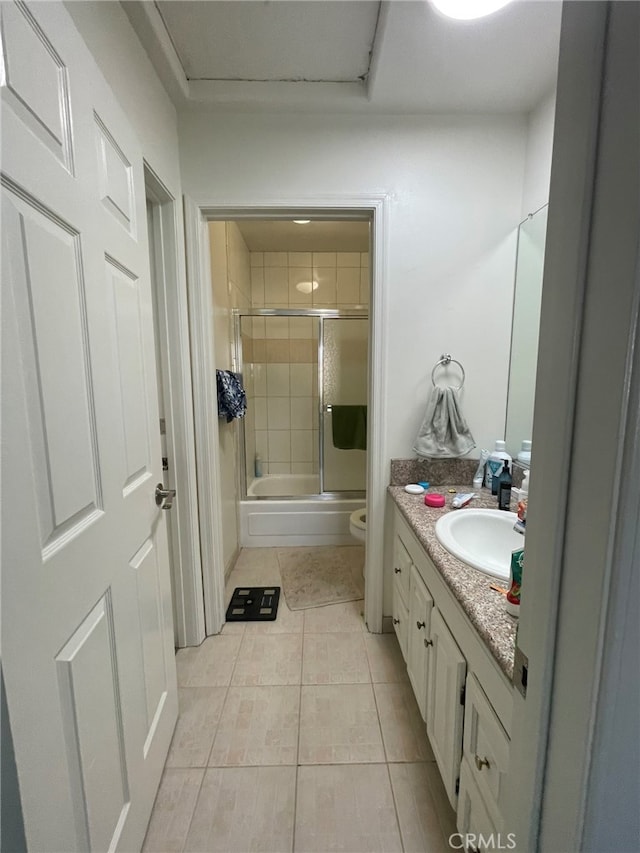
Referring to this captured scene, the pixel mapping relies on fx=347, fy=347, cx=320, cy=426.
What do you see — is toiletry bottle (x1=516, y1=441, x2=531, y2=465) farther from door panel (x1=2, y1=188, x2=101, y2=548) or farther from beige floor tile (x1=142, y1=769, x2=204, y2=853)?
beige floor tile (x1=142, y1=769, x2=204, y2=853)

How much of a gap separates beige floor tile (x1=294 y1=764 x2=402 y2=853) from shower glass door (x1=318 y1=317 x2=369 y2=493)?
84.1 inches

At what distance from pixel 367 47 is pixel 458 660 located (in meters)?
2.06

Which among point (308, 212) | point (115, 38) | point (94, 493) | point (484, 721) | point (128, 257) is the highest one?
point (115, 38)

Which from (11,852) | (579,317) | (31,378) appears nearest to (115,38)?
(31,378)

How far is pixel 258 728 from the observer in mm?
1346

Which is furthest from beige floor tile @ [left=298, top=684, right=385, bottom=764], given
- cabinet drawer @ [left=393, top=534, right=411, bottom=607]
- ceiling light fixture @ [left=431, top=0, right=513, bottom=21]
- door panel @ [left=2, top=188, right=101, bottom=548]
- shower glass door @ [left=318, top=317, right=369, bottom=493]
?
ceiling light fixture @ [left=431, top=0, right=513, bottom=21]

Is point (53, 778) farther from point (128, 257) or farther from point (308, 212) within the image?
point (308, 212)

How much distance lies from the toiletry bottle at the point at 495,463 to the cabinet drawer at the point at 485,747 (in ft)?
3.14

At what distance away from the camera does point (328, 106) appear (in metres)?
1.49

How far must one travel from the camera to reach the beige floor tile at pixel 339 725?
1.25 metres

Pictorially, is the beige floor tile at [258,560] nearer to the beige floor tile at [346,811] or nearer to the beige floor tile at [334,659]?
the beige floor tile at [334,659]

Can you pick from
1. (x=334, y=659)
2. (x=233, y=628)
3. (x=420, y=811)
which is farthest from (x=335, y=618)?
(x=420, y=811)

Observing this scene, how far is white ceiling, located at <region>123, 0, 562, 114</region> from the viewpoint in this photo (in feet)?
3.71

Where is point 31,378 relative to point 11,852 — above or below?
above
